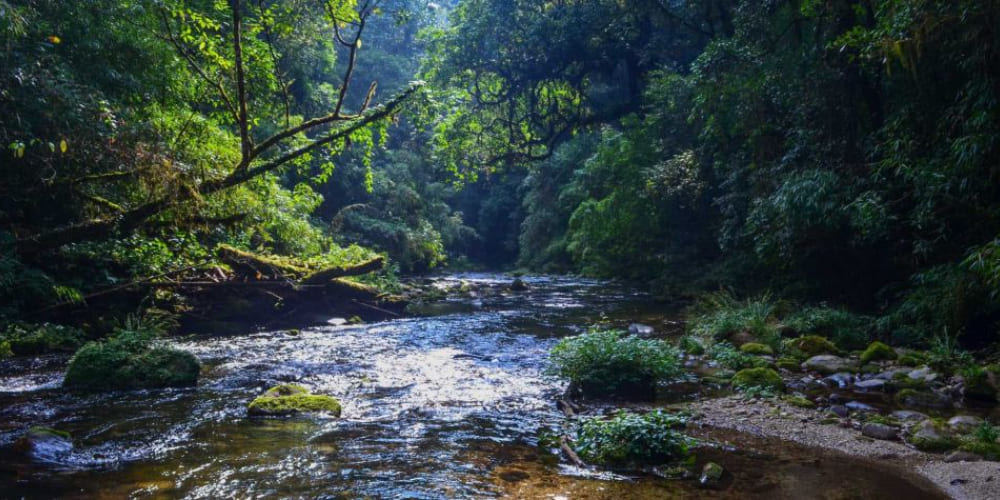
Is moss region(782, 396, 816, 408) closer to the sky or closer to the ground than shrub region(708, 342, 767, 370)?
closer to the ground

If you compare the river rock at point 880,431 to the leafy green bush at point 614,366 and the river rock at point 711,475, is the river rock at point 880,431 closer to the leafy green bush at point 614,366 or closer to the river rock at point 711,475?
the river rock at point 711,475

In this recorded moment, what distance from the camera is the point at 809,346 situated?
8.07m

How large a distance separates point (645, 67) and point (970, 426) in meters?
16.0

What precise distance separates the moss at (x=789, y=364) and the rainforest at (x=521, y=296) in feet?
0.50

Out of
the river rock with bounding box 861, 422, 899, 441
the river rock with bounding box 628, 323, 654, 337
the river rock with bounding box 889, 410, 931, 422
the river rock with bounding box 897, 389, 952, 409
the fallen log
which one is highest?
the fallen log

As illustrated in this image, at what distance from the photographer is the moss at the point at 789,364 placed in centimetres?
740

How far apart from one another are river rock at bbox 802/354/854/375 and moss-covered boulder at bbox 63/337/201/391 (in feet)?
24.0

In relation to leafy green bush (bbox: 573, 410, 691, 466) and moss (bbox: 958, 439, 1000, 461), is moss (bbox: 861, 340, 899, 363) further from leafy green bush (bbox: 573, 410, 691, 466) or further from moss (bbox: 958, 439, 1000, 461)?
leafy green bush (bbox: 573, 410, 691, 466)

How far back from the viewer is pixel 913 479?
13.2ft

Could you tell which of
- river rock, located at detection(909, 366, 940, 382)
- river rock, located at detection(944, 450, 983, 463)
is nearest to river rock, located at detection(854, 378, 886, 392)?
river rock, located at detection(909, 366, 940, 382)

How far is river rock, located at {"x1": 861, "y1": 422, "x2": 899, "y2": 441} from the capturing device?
4820mm

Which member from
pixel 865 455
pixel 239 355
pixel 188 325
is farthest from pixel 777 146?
pixel 188 325

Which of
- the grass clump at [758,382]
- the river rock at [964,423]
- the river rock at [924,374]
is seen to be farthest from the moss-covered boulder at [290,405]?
the river rock at [924,374]

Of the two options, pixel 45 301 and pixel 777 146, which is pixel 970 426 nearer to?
pixel 777 146
